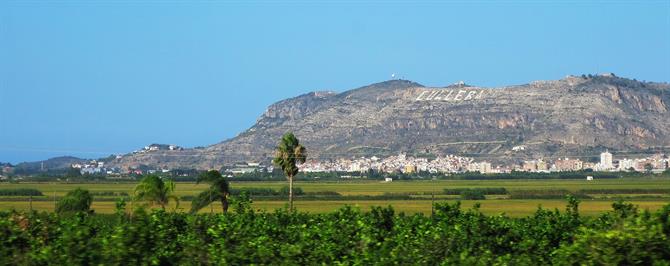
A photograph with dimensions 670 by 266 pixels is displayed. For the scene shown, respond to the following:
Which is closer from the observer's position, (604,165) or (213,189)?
(213,189)

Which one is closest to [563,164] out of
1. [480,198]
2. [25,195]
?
[480,198]

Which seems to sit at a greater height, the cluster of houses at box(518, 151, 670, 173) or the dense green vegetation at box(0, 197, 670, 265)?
the cluster of houses at box(518, 151, 670, 173)

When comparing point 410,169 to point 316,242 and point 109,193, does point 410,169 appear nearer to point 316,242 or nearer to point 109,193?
point 109,193

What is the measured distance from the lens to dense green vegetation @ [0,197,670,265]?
17.1m

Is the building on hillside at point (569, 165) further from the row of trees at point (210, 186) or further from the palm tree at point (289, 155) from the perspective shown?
the row of trees at point (210, 186)

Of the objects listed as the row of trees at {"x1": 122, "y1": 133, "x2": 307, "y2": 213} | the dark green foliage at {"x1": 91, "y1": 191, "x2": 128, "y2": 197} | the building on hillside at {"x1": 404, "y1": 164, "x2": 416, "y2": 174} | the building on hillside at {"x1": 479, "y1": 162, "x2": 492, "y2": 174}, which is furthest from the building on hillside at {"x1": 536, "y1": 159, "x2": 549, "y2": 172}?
the row of trees at {"x1": 122, "y1": 133, "x2": 307, "y2": 213}

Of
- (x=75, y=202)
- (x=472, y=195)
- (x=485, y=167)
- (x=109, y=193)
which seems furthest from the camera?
(x=485, y=167)

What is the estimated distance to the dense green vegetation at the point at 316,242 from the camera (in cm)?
1708

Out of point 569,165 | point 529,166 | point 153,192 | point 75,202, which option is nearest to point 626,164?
point 569,165

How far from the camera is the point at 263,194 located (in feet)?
302

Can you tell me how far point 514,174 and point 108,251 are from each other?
15011cm

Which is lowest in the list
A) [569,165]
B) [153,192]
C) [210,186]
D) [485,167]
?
[153,192]

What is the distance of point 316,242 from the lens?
20.6m

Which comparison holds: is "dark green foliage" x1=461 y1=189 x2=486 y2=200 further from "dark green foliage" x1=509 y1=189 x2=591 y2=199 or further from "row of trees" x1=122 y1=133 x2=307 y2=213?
"row of trees" x1=122 y1=133 x2=307 y2=213
